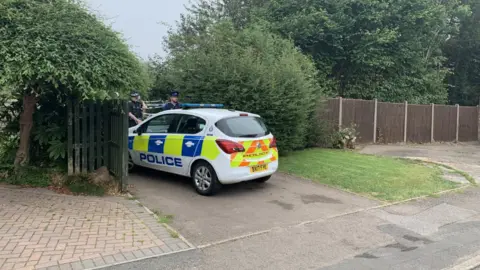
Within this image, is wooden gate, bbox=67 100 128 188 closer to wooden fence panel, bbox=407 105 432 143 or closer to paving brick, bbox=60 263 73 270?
paving brick, bbox=60 263 73 270

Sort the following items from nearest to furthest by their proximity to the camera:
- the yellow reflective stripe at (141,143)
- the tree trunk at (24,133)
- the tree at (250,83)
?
1. the tree trunk at (24,133)
2. the yellow reflective stripe at (141,143)
3. the tree at (250,83)

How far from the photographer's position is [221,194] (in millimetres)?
7316

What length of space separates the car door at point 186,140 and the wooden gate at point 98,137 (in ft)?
3.16

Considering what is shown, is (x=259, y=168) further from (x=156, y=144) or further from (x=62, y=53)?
(x=62, y=53)

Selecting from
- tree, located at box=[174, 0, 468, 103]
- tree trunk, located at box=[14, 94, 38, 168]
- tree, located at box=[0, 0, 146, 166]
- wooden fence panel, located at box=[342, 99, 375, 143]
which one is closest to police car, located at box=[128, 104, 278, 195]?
tree, located at box=[0, 0, 146, 166]

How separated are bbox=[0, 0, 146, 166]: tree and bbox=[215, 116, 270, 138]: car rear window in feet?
5.00

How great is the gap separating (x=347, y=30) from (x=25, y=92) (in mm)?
17954

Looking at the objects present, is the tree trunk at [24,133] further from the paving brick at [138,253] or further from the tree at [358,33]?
the tree at [358,33]

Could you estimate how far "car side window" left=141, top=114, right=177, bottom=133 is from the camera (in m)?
7.90

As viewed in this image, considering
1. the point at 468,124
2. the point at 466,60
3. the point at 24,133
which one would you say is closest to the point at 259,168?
the point at 24,133

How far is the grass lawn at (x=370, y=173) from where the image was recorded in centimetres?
801

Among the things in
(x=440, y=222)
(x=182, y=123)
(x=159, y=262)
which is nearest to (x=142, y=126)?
(x=182, y=123)

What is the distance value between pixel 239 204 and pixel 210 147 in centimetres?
107

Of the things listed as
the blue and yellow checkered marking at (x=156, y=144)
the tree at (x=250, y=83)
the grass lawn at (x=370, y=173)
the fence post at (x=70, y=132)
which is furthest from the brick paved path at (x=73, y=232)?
the tree at (x=250, y=83)
